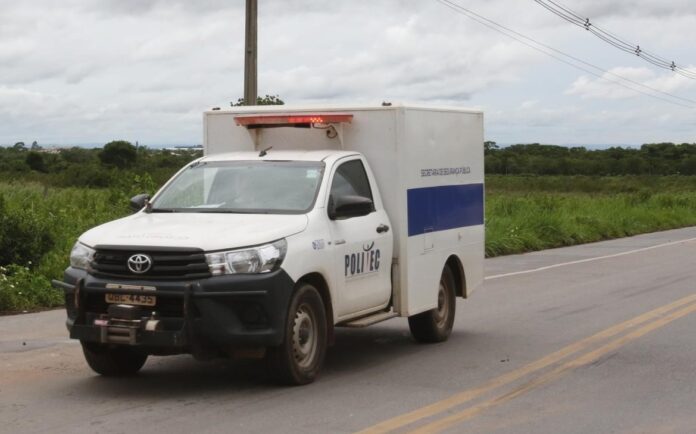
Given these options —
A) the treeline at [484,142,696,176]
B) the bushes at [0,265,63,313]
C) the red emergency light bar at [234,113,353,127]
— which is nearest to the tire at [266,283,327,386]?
the red emergency light bar at [234,113,353,127]

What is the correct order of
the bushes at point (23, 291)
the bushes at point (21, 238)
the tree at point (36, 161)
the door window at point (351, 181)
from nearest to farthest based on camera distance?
1. the door window at point (351, 181)
2. the bushes at point (23, 291)
3. the bushes at point (21, 238)
4. the tree at point (36, 161)

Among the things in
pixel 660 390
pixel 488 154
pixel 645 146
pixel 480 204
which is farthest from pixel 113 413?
pixel 645 146

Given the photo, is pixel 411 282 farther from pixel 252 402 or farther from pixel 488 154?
pixel 488 154

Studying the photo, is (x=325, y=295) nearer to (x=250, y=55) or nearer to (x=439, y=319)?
(x=439, y=319)

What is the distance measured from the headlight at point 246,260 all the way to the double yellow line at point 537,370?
1.46 m

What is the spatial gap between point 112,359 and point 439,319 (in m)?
3.69

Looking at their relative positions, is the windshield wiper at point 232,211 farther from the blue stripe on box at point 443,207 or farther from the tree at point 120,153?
the tree at point 120,153

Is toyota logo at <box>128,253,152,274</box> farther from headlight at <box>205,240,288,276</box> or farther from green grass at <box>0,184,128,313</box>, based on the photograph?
green grass at <box>0,184,128,313</box>

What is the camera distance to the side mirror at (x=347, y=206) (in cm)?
903

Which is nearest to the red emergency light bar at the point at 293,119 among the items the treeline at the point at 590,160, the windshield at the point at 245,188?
the windshield at the point at 245,188

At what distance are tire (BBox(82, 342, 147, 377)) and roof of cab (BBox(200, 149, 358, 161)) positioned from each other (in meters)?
1.95

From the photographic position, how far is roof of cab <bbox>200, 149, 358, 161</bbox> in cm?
969

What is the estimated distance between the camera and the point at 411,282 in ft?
33.6

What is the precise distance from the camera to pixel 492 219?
28.2 metres
